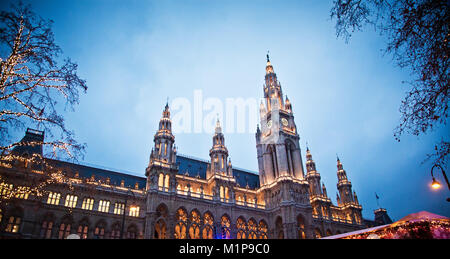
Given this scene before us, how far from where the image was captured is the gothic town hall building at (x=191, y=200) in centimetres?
3762

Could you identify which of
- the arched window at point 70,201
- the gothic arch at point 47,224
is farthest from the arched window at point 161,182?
the gothic arch at point 47,224

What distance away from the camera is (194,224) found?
44312mm

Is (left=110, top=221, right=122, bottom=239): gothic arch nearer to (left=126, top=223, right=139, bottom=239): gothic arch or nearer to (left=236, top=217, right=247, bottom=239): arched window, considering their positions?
(left=126, top=223, right=139, bottom=239): gothic arch

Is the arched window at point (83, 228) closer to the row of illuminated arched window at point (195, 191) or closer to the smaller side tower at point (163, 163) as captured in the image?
the smaller side tower at point (163, 163)

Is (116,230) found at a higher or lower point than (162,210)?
lower

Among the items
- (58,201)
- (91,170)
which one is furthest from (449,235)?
(91,170)

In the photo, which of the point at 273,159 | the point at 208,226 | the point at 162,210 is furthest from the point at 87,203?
the point at 273,159

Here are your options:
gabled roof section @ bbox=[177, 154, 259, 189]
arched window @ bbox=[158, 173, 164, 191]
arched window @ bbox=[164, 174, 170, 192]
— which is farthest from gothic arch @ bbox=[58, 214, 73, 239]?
gabled roof section @ bbox=[177, 154, 259, 189]

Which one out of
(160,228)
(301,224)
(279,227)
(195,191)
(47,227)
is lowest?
(47,227)

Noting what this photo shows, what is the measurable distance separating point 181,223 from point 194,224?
2270mm

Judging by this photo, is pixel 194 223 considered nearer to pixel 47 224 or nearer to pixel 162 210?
pixel 162 210

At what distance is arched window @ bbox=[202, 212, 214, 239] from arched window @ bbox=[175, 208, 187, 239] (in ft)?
11.5

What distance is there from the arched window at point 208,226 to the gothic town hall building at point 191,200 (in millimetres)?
166

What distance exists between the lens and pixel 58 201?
129 ft
